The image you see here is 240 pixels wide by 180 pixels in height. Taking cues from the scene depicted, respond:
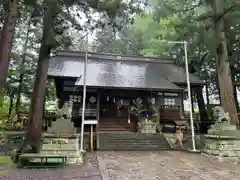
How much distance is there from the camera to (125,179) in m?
5.52

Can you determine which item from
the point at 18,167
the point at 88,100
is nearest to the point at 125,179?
the point at 18,167

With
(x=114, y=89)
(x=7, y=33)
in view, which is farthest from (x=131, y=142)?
(x=7, y=33)

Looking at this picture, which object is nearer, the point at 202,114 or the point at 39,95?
the point at 39,95

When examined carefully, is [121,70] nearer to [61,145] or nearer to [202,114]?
[202,114]

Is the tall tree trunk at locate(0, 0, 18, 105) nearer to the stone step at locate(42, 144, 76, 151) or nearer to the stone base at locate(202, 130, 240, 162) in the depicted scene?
the stone step at locate(42, 144, 76, 151)

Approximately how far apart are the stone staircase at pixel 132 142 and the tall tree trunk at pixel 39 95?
3711mm

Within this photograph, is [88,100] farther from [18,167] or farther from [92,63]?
[18,167]

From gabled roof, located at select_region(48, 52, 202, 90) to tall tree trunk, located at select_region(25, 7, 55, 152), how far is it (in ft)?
14.2

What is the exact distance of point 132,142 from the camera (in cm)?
1175

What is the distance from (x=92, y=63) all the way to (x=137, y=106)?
17.6 feet

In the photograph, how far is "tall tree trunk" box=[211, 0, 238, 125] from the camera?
10.2 meters

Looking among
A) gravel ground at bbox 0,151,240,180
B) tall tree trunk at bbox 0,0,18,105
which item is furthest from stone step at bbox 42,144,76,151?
tall tree trunk at bbox 0,0,18,105

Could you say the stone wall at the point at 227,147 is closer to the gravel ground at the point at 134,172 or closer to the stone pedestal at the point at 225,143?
the stone pedestal at the point at 225,143

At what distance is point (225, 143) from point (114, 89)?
8.01m
